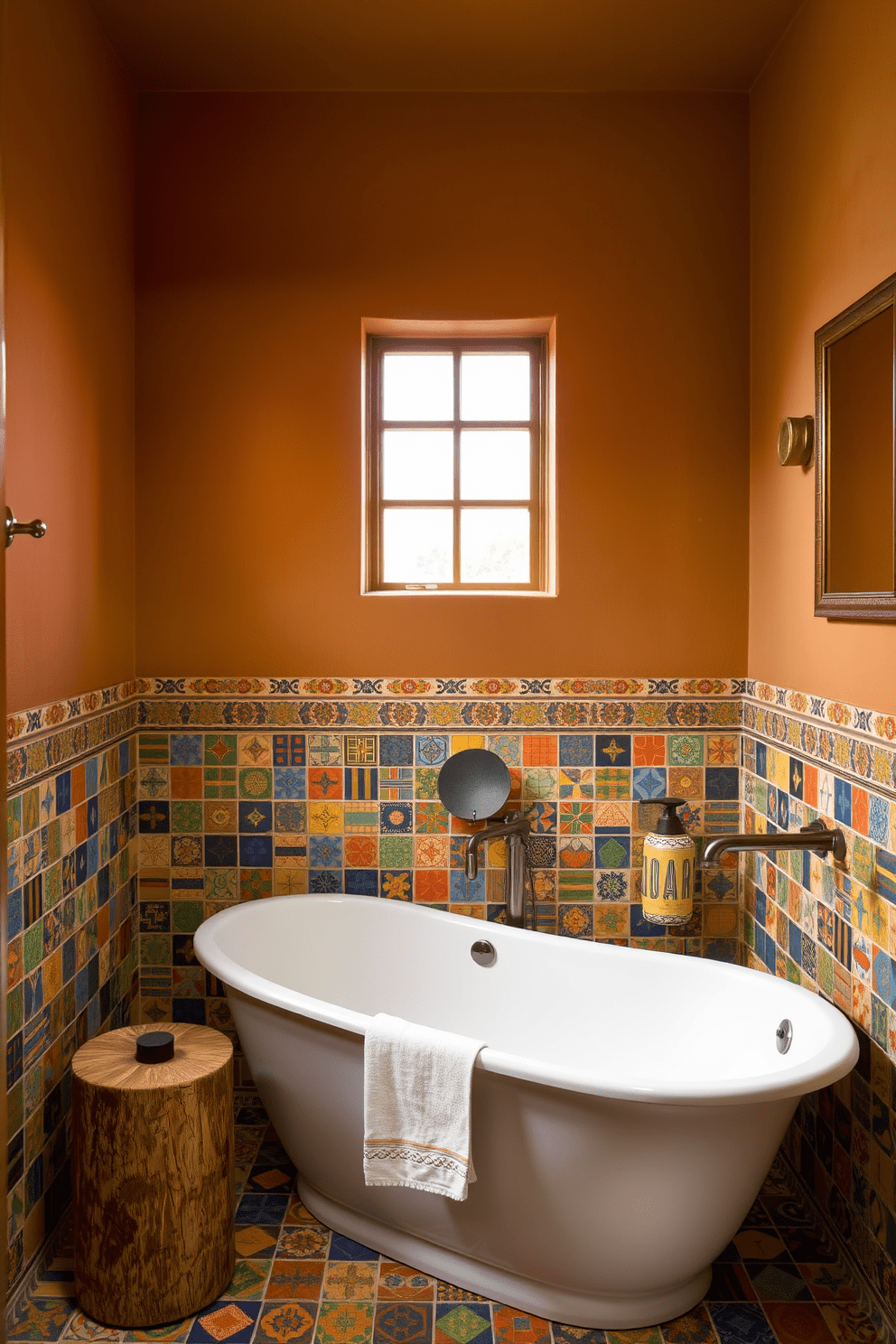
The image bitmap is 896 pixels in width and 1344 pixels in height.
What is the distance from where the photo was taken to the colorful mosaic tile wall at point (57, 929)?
199 centimetres

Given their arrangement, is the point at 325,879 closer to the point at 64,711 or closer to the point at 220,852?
the point at 220,852

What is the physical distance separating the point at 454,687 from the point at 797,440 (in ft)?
3.64

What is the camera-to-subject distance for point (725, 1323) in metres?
1.95

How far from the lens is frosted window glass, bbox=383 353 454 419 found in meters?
2.97

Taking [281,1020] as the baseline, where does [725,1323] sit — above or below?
below

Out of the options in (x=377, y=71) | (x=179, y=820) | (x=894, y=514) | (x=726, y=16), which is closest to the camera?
(x=894, y=514)

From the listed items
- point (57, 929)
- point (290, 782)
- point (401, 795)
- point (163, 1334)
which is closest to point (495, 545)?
point (401, 795)

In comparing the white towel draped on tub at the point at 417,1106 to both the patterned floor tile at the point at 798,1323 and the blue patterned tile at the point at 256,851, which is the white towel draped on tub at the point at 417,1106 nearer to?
the patterned floor tile at the point at 798,1323

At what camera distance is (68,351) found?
2.30m

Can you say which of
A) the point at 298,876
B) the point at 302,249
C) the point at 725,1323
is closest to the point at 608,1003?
the point at 725,1323

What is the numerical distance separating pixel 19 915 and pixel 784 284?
232 centimetres

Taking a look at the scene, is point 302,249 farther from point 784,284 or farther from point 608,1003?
point 608,1003

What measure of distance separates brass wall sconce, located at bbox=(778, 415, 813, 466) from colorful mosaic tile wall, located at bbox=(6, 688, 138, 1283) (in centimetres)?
180

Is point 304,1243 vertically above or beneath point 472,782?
beneath
